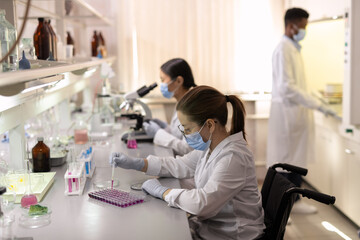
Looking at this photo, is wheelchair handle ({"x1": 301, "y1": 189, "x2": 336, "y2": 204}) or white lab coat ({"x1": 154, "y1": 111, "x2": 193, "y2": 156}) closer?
wheelchair handle ({"x1": 301, "y1": 189, "x2": 336, "y2": 204})

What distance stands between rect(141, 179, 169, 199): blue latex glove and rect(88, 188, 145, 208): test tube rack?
6 cm

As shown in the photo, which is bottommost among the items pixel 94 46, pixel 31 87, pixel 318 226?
pixel 318 226

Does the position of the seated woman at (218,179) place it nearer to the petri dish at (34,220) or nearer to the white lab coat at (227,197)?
the white lab coat at (227,197)

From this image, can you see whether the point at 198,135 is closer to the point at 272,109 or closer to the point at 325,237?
the point at 325,237

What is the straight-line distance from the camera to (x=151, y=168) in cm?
237

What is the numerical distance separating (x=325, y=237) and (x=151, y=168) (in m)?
1.70

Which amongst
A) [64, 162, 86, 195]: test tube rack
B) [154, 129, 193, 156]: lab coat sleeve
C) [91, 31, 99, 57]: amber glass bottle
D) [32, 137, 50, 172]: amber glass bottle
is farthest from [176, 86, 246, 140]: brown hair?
[91, 31, 99, 57]: amber glass bottle

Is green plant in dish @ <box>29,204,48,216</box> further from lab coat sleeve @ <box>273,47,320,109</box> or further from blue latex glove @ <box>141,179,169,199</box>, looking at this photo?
lab coat sleeve @ <box>273,47,320,109</box>

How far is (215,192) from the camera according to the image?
6.07 ft

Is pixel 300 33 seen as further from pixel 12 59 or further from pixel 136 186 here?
pixel 12 59

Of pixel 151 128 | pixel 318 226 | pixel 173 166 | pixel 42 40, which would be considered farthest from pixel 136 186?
pixel 318 226

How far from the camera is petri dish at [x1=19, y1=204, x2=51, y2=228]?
67.4 inches

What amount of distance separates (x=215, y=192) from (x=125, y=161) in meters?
0.62

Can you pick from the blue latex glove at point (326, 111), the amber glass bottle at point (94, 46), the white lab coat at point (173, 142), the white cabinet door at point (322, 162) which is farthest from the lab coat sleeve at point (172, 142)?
the amber glass bottle at point (94, 46)
